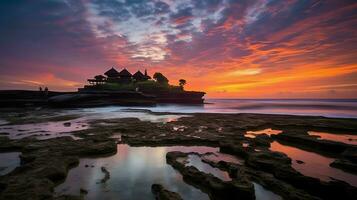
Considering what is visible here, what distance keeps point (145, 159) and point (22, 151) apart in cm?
487

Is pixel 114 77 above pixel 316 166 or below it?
above

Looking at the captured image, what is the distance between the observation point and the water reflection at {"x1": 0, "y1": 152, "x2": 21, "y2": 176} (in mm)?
6200

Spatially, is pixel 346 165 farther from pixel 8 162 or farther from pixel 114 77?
pixel 114 77

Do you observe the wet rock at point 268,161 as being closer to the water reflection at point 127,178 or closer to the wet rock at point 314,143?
the water reflection at point 127,178

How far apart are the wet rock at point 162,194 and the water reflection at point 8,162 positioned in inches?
182

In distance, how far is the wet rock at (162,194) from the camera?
14.7ft

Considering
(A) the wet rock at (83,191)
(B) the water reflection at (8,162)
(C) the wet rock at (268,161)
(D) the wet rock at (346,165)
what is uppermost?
(C) the wet rock at (268,161)

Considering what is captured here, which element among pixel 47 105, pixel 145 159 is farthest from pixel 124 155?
pixel 47 105

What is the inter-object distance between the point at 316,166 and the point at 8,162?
35.5 ft

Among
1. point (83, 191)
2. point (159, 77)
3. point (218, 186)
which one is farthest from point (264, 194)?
point (159, 77)

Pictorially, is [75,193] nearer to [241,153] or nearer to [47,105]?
[241,153]

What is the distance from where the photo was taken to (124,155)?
801 centimetres

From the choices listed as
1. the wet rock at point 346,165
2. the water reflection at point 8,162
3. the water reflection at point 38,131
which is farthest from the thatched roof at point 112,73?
the wet rock at point 346,165

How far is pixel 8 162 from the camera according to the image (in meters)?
6.87
